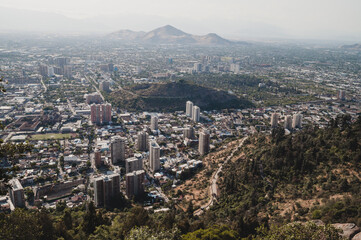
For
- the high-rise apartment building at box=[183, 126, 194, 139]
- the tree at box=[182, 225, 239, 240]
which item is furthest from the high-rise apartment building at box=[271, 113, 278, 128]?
the tree at box=[182, 225, 239, 240]

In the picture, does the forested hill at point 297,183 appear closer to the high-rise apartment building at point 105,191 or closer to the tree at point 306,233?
the tree at point 306,233

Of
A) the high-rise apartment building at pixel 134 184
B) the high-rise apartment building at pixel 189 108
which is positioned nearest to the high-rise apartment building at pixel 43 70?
the high-rise apartment building at pixel 189 108

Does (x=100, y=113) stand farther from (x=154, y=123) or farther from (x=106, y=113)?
(x=154, y=123)

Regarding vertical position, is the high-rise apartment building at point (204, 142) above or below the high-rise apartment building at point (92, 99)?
below

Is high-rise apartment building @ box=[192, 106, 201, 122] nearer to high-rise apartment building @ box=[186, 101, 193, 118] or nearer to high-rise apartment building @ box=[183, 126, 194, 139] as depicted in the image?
high-rise apartment building @ box=[186, 101, 193, 118]

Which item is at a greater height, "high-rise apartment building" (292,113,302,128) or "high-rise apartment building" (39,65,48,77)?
"high-rise apartment building" (39,65,48,77)

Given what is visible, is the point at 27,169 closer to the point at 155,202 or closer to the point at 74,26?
the point at 155,202
